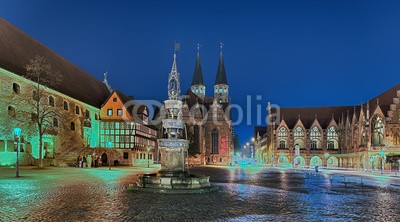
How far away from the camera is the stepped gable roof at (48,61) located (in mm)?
47438

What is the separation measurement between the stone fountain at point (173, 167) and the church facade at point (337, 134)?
5394cm

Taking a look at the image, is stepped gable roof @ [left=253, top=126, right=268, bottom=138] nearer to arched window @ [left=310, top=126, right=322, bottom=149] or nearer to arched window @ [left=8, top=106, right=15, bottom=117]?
arched window @ [left=310, top=126, right=322, bottom=149]

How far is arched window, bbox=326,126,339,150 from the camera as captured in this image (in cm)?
9050

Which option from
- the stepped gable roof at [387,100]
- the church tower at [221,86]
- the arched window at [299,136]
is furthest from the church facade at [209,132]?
the stepped gable roof at [387,100]

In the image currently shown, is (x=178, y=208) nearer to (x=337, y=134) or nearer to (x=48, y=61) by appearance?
(x=48, y=61)

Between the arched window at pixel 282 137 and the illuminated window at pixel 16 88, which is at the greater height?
the illuminated window at pixel 16 88

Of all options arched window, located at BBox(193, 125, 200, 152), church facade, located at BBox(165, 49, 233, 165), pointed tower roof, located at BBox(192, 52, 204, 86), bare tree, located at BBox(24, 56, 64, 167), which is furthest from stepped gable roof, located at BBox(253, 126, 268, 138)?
bare tree, located at BBox(24, 56, 64, 167)

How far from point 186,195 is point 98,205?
501 centimetres

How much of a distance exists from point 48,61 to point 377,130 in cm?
5717

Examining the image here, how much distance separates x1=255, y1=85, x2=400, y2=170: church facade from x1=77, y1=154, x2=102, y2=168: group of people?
126ft

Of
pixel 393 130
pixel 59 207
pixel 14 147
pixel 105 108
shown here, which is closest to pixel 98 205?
pixel 59 207

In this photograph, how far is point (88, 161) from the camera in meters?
50.7

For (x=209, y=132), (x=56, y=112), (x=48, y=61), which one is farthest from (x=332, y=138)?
(x=56, y=112)

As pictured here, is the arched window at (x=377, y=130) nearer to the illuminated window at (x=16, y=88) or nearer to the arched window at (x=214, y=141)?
the arched window at (x=214, y=141)
